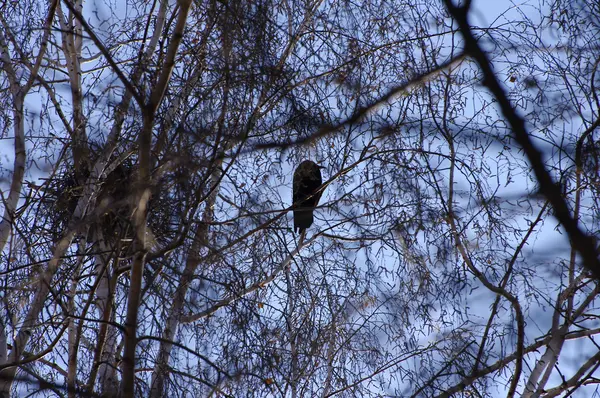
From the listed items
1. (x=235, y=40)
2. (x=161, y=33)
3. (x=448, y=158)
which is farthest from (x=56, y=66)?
(x=448, y=158)

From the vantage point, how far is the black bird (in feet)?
12.1

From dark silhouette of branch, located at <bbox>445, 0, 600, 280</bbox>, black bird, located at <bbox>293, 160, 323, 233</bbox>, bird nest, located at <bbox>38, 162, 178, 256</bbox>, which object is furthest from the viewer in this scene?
black bird, located at <bbox>293, 160, 323, 233</bbox>

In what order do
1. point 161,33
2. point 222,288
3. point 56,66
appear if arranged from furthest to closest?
point 56,66
point 161,33
point 222,288

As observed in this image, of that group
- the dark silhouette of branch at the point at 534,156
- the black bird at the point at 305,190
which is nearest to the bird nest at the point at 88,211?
the black bird at the point at 305,190

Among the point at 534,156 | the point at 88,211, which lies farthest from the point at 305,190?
the point at 534,156

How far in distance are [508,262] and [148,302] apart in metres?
1.66

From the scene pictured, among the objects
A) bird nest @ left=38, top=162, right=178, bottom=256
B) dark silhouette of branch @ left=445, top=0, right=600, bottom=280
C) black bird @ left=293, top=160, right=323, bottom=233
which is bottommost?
dark silhouette of branch @ left=445, top=0, right=600, bottom=280

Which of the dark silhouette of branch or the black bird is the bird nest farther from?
the dark silhouette of branch

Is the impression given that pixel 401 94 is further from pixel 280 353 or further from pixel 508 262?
pixel 280 353

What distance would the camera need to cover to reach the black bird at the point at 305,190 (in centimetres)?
369

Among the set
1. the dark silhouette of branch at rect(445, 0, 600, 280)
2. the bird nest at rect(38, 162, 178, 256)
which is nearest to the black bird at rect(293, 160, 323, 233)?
the bird nest at rect(38, 162, 178, 256)

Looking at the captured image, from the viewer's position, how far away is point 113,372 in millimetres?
3322

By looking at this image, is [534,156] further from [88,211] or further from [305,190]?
[305,190]

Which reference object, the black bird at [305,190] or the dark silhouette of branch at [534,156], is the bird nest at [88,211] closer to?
the black bird at [305,190]
